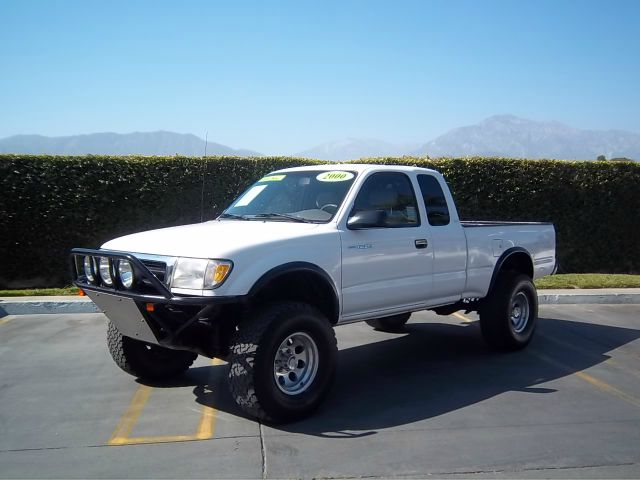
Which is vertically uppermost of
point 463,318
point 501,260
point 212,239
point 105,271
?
point 212,239

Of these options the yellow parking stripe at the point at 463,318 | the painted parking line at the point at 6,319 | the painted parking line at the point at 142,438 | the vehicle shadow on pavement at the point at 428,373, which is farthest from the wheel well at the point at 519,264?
the painted parking line at the point at 6,319

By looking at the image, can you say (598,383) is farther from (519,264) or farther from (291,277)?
(291,277)

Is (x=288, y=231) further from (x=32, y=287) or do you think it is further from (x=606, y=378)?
(x=32, y=287)

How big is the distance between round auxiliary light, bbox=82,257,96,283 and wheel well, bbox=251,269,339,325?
51.9 inches

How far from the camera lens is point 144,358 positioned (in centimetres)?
588

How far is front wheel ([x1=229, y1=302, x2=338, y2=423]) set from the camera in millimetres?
4648

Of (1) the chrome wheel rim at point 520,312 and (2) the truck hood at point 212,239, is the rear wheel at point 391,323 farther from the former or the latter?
(2) the truck hood at point 212,239

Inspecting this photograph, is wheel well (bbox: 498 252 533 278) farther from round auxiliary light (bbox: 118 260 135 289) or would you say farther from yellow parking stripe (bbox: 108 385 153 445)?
round auxiliary light (bbox: 118 260 135 289)

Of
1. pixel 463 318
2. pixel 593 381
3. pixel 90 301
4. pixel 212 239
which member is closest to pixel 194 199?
pixel 90 301

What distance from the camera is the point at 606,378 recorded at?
20.7 ft

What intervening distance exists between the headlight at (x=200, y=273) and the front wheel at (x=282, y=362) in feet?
1.66

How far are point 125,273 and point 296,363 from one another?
1560 millimetres

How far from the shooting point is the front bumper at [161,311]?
450 cm

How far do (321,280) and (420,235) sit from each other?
4.67 feet
